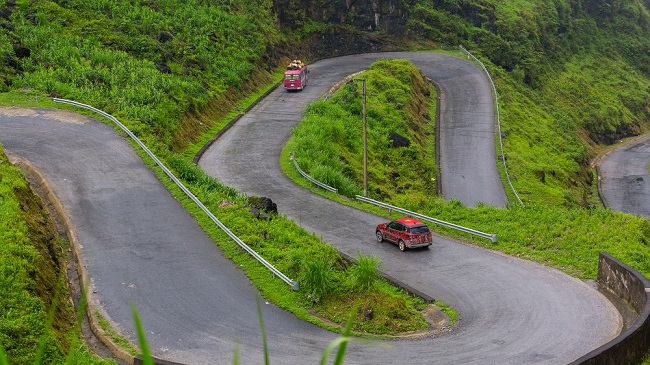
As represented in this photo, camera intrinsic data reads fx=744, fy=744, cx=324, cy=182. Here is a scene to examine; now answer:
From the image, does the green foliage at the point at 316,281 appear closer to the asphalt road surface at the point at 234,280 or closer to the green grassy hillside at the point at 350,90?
the green grassy hillside at the point at 350,90

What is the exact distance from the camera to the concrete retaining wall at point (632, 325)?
666 inches

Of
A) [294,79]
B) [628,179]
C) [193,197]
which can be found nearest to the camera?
[193,197]

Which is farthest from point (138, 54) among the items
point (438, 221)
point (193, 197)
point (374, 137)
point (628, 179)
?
point (628, 179)

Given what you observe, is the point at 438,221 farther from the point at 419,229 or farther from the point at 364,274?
the point at 364,274

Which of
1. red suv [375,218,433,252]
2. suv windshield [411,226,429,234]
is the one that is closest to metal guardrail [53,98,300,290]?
red suv [375,218,433,252]

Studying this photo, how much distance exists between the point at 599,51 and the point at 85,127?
3441 inches

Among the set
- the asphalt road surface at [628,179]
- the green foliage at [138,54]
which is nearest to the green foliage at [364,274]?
the green foliage at [138,54]

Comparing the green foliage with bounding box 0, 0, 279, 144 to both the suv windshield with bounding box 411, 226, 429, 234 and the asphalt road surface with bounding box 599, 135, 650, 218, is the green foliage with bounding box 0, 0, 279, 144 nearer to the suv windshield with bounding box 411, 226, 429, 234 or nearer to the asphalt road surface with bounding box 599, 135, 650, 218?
the suv windshield with bounding box 411, 226, 429, 234

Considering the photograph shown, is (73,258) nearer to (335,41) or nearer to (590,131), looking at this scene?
(335,41)

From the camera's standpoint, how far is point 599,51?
10694cm

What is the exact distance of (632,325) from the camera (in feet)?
62.5

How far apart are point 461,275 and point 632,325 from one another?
26.1 ft

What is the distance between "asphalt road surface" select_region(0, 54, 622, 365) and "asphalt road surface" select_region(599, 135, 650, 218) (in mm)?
33678

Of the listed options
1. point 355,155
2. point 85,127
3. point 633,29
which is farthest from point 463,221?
point 633,29
